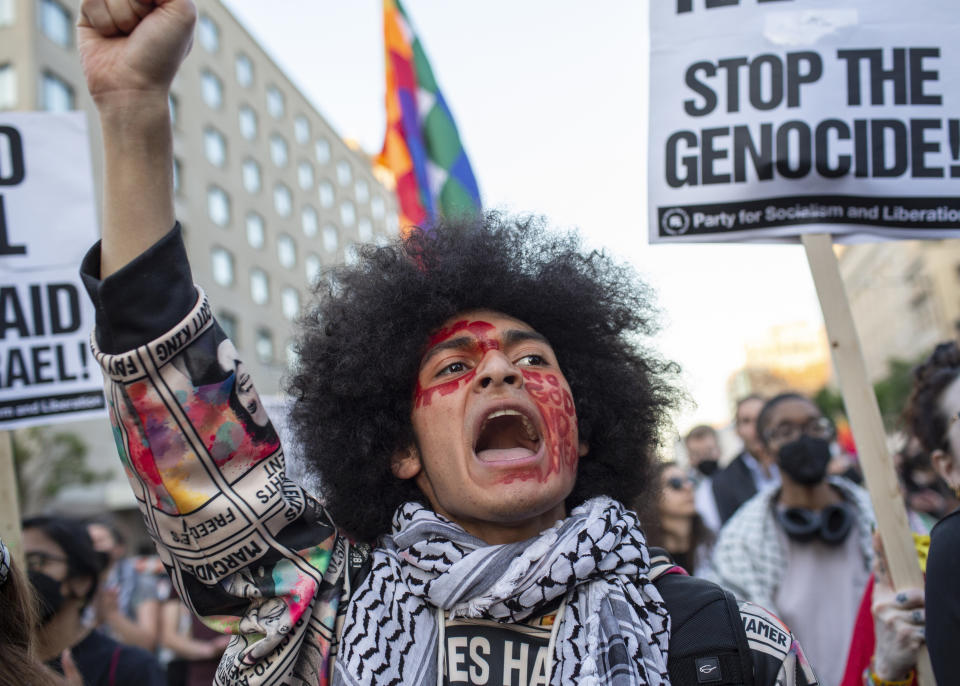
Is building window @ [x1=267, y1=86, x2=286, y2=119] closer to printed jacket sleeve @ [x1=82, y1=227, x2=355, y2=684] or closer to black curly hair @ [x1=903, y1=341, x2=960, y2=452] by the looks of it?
black curly hair @ [x1=903, y1=341, x2=960, y2=452]

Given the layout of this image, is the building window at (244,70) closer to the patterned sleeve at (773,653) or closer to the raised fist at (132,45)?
the raised fist at (132,45)

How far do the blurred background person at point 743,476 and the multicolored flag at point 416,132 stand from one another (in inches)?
107

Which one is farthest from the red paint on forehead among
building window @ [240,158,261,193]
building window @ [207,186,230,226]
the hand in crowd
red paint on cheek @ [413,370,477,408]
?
building window @ [240,158,261,193]

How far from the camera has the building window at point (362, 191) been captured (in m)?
54.5

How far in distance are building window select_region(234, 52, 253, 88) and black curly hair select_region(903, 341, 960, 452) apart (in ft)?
128

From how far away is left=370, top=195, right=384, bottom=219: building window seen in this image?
189 feet

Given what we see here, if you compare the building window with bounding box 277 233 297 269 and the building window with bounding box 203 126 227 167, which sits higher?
the building window with bounding box 203 126 227 167

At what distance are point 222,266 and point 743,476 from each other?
32218mm

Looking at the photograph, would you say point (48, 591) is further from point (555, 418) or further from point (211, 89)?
point (211, 89)

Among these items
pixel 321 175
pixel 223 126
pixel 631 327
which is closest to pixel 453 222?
pixel 631 327

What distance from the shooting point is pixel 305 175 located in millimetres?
46000

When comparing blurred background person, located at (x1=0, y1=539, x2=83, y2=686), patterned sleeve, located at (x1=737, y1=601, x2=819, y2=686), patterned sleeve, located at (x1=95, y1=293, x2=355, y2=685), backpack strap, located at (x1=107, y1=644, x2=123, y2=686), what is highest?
patterned sleeve, located at (x1=95, y1=293, x2=355, y2=685)

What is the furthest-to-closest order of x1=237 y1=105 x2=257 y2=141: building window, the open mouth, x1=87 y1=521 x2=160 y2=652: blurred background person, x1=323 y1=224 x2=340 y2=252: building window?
x1=323 y1=224 x2=340 y2=252: building window → x1=237 y1=105 x2=257 y2=141: building window → x1=87 y1=521 x2=160 y2=652: blurred background person → the open mouth

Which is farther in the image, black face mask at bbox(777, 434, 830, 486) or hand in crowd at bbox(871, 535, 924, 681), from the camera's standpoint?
black face mask at bbox(777, 434, 830, 486)
